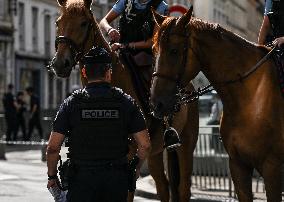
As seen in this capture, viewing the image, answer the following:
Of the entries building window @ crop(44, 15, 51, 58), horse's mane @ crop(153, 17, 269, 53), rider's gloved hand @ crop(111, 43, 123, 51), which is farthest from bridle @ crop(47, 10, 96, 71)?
building window @ crop(44, 15, 51, 58)

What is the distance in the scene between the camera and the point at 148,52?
854 cm

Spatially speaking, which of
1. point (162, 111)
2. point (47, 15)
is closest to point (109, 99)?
point (162, 111)

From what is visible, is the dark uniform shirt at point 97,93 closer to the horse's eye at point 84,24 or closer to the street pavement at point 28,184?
the horse's eye at point 84,24

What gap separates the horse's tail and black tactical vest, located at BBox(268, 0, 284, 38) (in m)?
1.92

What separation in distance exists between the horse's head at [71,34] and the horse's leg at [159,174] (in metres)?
1.82

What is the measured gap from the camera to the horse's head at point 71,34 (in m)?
7.48

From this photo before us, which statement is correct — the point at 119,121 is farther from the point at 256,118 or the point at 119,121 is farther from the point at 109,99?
the point at 256,118

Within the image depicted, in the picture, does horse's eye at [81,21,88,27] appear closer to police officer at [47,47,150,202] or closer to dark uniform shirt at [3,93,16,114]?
police officer at [47,47,150,202]

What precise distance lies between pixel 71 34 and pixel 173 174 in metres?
2.21

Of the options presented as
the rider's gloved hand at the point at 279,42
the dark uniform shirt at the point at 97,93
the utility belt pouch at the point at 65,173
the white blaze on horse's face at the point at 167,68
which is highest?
the rider's gloved hand at the point at 279,42

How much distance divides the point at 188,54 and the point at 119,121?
147 cm

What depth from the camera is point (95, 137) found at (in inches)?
224

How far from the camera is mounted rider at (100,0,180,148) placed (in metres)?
8.23

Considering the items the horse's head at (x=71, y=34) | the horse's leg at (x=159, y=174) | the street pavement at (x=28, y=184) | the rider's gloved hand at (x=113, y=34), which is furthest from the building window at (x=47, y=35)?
the horse's head at (x=71, y=34)
